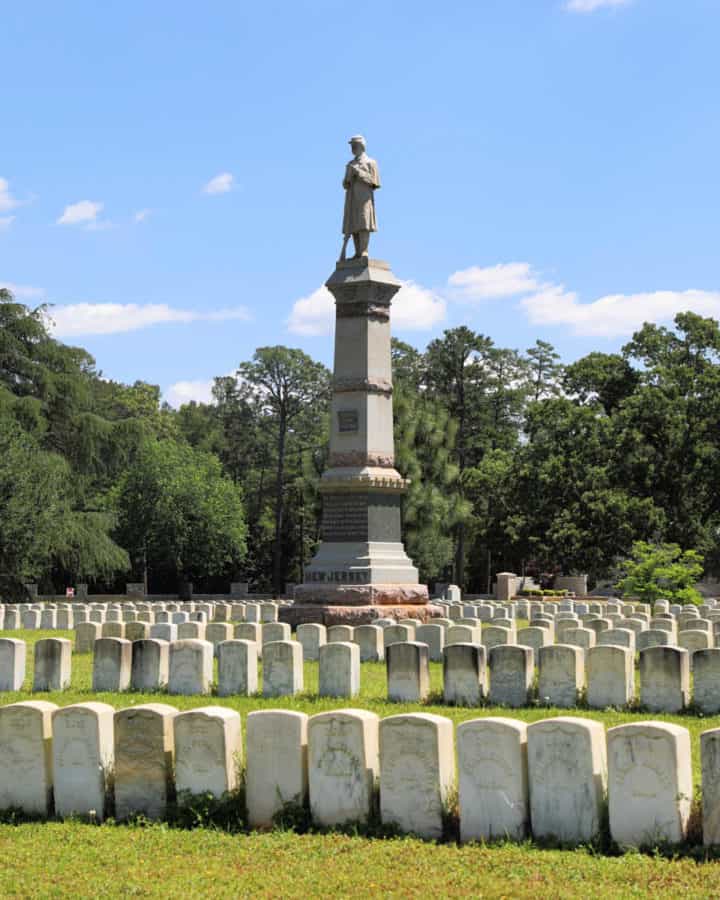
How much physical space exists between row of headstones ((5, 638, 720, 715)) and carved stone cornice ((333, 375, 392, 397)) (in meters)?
9.09

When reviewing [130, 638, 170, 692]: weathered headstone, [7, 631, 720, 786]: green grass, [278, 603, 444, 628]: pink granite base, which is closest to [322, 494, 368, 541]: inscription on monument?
[278, 603, 444, 628]: pink granite base

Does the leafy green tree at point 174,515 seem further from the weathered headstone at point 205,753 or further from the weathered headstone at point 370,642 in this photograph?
the weathered headstone at point 205,753

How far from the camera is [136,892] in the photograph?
6145 mm

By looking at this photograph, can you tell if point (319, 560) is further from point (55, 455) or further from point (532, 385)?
point (532, 385)

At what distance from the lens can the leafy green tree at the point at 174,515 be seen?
171 feet

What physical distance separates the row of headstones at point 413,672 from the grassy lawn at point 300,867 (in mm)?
5196

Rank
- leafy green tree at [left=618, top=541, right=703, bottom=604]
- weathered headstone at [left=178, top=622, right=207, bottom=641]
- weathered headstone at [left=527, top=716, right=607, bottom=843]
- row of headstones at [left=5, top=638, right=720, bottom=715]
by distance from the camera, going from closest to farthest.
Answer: weathered headstone at [left=527, top=716, right=607, bottom=843] < row of headstones at [left=5, top=638, right=720, bottom=715] < weathered headstone at [left=178, top=622, right=207, bottom=641] < leafy green tree at [left=618, top=541, right=703, bottom=604]

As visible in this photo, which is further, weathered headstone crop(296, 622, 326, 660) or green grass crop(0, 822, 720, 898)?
weathered headstone crop(296, 622, 326, 660)

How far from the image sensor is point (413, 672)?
12.4 meters

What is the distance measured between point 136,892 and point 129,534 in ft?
154

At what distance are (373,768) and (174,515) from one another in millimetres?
45223

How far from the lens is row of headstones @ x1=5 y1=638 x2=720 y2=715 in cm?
1178

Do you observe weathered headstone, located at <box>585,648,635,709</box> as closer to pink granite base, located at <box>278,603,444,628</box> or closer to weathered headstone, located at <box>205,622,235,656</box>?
weathered headstone, located at <box>205,622,235,656</box>

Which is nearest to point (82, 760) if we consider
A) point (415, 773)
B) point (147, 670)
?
point (415, 773)
